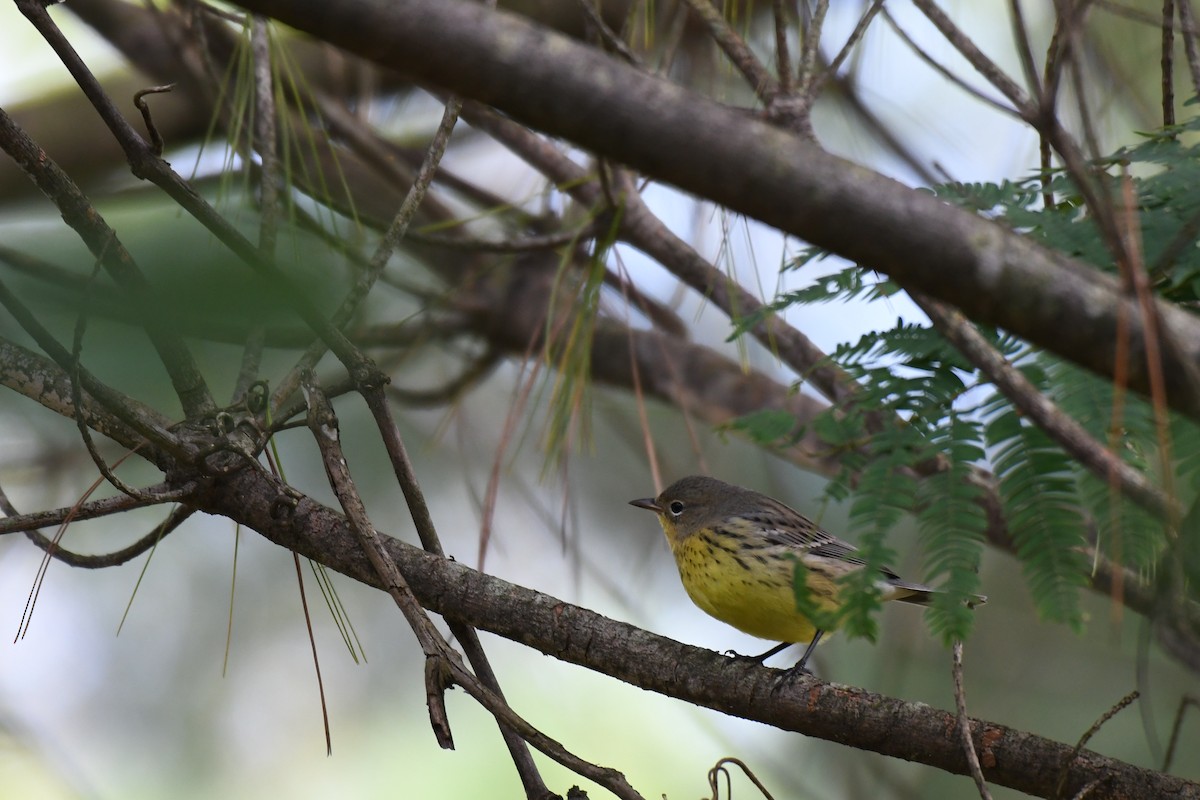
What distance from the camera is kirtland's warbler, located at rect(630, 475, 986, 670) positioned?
365cm

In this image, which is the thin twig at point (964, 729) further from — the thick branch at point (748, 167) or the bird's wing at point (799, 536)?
the bird's wing at point (799, 536)

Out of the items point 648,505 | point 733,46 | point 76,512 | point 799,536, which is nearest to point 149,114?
point 76,512

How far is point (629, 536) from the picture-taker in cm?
654

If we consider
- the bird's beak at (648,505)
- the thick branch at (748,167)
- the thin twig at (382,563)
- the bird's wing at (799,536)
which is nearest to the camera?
the thick branch at (748,167)

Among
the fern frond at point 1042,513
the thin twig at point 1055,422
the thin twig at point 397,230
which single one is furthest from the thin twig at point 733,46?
the fern frond at point 1042,513

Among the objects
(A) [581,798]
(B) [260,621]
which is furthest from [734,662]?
(B) [260,621]

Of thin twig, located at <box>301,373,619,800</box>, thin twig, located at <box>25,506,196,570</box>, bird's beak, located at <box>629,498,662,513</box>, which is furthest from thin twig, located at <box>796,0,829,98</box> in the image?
bird's beak, located at <box>629,498,662,513</box>

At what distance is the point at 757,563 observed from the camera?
12.4 feet

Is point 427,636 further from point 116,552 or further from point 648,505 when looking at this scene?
point 648,505

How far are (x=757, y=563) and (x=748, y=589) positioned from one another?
10 centimetres

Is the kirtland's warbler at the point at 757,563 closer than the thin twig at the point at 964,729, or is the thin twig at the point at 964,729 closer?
the thin twig at the point at 964,729

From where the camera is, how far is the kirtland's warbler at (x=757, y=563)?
3.65m

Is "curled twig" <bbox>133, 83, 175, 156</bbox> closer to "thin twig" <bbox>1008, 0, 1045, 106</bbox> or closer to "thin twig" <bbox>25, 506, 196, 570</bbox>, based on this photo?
"thin twig" <bbox>25, 506, 196, 570</bbox>

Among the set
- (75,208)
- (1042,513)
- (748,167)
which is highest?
(75,208)
